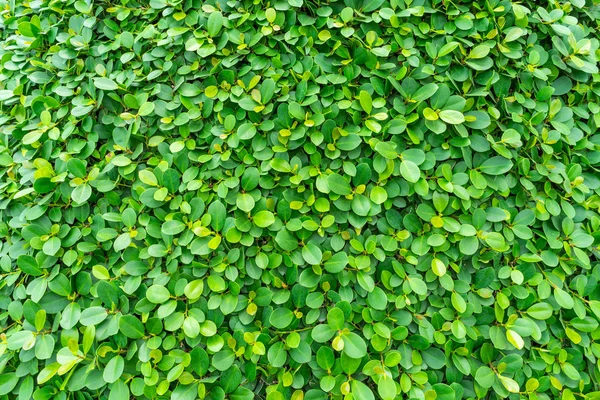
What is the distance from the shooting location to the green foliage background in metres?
1.20

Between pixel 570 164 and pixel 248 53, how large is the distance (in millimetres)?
1159

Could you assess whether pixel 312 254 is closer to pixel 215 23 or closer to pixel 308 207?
pixel 308 207

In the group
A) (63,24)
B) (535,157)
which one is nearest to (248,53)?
(63,24)

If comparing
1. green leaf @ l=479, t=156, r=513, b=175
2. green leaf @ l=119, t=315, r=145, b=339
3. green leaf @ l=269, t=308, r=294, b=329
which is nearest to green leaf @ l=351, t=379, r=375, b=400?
green leaf @ l=269, t=308, r=294, b=329

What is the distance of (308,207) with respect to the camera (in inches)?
49.6

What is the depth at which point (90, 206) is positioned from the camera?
1.34 meters

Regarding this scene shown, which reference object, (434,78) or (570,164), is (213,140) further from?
(570,164)

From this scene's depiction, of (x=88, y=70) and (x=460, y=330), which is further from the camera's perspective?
(x=88, y=70)

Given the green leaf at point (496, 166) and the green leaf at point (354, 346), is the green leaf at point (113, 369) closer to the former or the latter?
the green leaf at point (354, 346)

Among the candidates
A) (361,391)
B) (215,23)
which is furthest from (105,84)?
(361,391)

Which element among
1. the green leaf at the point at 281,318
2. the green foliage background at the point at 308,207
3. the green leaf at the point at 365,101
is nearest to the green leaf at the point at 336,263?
the green foliage background at the point at 308,207

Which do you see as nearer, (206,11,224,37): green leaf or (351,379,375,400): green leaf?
(351,379,375,400): green leaf

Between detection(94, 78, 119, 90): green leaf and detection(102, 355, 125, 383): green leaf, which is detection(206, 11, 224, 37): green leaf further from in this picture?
detection(102, 355, 125, 383): green leaf

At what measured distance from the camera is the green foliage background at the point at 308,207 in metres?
1.20
